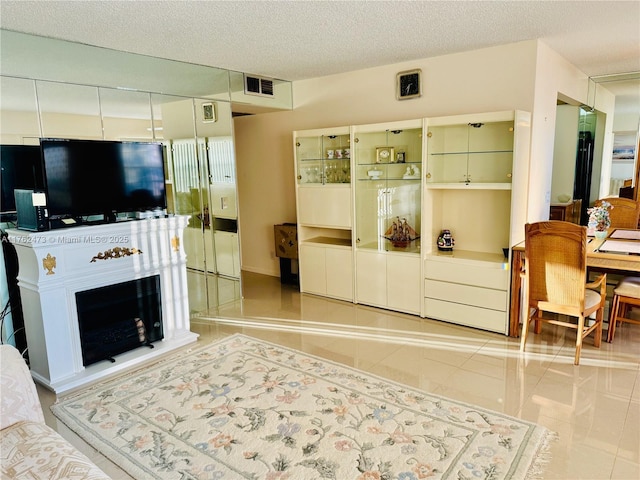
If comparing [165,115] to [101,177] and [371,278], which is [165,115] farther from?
[371,278]

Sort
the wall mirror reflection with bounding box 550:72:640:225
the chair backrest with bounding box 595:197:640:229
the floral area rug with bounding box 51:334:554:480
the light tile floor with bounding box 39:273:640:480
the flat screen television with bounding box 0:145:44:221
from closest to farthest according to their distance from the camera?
the floral area rug with bounding box 51:334:554:480, the light tile floor with bounding box 39:273:640:480, the flat screen television with bounding box 0:145:44:221, the chair backrest with bounding box 595:197:640:229, the wall mirror reflection with bounding box 550:72:640:225

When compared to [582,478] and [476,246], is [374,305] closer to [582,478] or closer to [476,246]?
[476,246]

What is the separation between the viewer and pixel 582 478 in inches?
84.4

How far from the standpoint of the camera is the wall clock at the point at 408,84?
4488 mm

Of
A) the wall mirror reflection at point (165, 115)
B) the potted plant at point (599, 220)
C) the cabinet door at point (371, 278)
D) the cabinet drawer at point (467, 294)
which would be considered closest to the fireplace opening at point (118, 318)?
the wall mirror reflection at point (165, 115)

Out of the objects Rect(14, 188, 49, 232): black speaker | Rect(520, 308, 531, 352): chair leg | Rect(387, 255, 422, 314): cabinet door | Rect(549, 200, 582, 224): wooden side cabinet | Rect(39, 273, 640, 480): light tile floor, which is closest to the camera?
Rect(39, 273, 640, 480): light tile floor

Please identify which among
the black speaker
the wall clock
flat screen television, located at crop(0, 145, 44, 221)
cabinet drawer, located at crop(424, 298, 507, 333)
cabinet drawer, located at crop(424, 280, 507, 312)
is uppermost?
the wall clock

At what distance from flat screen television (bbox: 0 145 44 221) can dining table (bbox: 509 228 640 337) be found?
13.0ft

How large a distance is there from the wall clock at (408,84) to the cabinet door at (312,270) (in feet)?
6.37

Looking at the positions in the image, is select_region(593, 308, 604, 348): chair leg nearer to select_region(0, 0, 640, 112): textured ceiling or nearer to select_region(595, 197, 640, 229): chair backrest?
select_region(595, 197, 640, 229): chair backrest

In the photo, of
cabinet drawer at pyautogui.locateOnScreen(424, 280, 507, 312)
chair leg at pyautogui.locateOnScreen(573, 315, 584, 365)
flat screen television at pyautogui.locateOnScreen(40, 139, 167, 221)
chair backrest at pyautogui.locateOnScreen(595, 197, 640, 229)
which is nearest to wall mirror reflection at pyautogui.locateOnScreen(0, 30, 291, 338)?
flat screen television at pyautogui.locateOnScreen(40, 139, 167, 221)

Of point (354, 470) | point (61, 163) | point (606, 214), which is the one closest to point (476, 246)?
point (606, 214)

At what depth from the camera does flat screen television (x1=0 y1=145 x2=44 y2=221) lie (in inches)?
128

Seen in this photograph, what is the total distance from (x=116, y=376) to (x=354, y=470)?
214 cm
